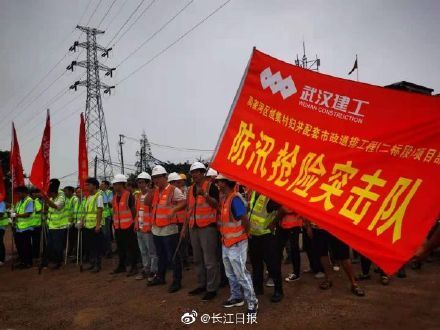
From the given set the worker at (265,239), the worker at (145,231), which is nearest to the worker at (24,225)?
the worker at (145,231)

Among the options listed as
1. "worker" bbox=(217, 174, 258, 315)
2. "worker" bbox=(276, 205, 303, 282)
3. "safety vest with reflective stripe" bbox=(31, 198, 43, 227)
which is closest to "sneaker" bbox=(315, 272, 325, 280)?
"worker" bbox=(276, 205, 303, 282)

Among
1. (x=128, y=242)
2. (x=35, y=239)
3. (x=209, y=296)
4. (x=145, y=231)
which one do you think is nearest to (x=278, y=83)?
(x=209, y=296)

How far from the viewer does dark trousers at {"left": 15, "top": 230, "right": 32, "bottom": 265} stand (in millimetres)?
10078

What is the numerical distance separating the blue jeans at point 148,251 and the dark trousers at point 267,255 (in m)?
2.31

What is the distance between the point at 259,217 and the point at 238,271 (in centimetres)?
96

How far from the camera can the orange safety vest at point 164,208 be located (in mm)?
6715

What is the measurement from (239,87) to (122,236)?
19.8 ft

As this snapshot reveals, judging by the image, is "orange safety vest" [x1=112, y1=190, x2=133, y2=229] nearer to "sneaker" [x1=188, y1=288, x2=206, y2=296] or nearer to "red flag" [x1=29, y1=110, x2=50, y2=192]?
"red flag" [x1=29, y1=110, x2=50, y2=192]

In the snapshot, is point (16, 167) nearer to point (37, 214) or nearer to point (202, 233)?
point (37, 214)

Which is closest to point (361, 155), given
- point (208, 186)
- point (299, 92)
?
point (299, 92)

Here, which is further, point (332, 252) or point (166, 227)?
point (166, 227)

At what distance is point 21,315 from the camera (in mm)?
6027

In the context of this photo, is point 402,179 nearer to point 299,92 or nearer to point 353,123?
point 353,123

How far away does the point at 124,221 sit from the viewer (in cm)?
816
